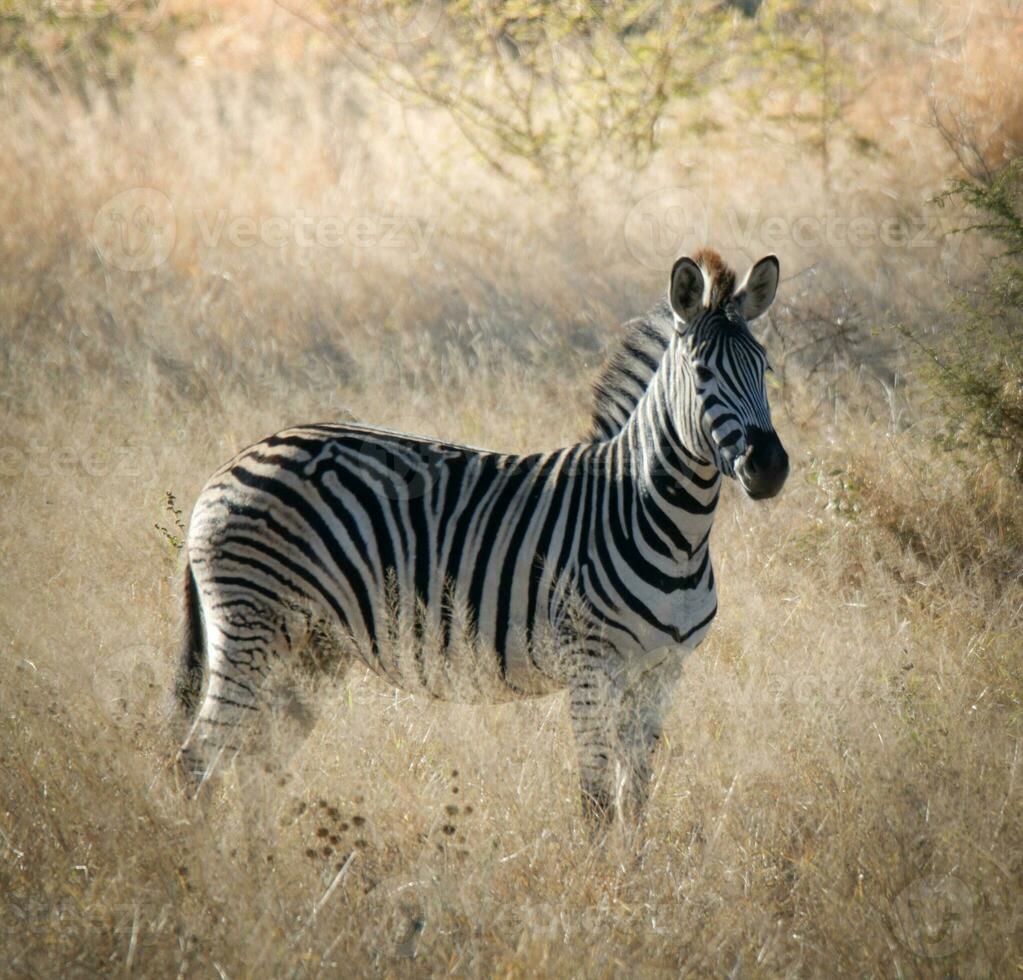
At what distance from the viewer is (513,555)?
3.88 m

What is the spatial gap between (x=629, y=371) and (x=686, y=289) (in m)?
0.55

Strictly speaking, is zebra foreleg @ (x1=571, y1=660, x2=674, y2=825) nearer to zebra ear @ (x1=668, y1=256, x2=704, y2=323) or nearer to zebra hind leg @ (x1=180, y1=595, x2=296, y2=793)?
zebra hind leg @ (x1=180, y1=595, x2=296, y2=793)

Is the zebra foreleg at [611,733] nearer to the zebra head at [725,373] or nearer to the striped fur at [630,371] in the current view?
the zebra head at [725,373]

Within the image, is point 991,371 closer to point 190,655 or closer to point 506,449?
point 506,449

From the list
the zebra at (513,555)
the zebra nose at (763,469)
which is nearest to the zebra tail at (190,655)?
the zebra at (513,555)

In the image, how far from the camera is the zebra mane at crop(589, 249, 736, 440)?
410cm

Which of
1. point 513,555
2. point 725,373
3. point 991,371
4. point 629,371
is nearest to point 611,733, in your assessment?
point 513,555

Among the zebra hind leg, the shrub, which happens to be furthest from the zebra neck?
the shrub

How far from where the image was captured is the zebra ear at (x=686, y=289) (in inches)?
144

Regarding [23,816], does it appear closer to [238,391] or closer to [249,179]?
[238,391]

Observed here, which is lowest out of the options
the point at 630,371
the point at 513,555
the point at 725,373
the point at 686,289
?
the point at 513,555

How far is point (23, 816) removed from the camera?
3.59 m

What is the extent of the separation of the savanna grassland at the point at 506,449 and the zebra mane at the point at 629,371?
1.11 meters

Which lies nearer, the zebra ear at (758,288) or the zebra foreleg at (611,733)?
the zebra foreleg at (611,733)
